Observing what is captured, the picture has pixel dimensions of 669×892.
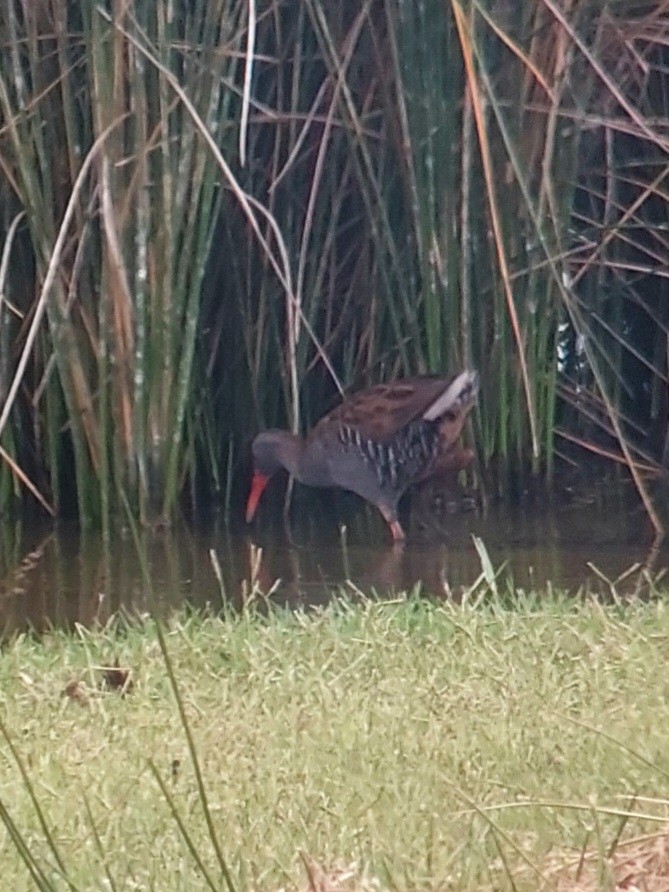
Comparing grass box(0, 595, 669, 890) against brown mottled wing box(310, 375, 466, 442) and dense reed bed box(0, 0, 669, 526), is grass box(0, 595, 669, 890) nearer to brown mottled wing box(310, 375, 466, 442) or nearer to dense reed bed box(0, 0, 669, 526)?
dense reed bed box(0, 0, 669, 526)

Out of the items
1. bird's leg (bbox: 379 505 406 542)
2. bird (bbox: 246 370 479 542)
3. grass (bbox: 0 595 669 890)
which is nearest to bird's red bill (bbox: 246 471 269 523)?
bird (bbox: 246 370 479 542)

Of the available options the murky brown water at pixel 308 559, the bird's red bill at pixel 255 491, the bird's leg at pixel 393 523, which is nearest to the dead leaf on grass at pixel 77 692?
the murky brown water at pixel 308 559

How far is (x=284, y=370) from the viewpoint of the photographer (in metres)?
5.23

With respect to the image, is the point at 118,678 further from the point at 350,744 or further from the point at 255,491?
the point at 255,491

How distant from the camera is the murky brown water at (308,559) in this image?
4.10 metres

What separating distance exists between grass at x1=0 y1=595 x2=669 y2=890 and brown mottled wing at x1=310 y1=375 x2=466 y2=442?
1.43 meters

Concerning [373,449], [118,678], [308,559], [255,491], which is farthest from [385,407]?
[118,678]

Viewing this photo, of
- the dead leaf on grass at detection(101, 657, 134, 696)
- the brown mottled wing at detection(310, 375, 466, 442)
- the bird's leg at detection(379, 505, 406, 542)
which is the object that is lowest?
the bird's leg at detection(379, 505, 406, 542)

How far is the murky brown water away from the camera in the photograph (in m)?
4.10

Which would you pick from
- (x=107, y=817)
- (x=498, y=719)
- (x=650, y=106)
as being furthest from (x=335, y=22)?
(x=107, y=817)

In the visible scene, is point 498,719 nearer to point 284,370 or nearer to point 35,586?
point 35,586

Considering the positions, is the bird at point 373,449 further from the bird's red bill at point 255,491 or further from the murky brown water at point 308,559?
the murky brown water at point 308,559

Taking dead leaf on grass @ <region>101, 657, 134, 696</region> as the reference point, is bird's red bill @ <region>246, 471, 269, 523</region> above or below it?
below

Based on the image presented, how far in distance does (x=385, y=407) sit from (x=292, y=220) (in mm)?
688
